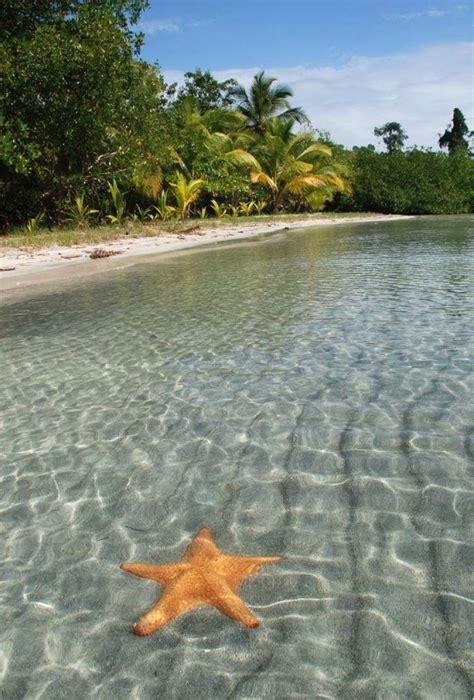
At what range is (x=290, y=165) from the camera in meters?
33.2

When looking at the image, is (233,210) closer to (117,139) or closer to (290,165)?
(290,165)

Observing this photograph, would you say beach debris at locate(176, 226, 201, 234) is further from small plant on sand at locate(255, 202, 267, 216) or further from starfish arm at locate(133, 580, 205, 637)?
starfish arm at locate(133, 580, 205, 637)

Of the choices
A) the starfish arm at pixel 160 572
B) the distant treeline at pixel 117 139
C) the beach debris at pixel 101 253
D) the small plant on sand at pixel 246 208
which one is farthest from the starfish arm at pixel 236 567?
the small plant on sand at pixel 246 208

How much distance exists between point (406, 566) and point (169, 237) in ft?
63.7

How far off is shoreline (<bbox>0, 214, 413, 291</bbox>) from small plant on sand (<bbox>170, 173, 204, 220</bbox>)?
3.10 meters

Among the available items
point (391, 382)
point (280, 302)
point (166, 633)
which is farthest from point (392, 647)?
point (280, 302)

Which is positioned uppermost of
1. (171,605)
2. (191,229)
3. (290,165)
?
(290,165)

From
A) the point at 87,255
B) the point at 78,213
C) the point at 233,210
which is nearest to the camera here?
the point at 87,255

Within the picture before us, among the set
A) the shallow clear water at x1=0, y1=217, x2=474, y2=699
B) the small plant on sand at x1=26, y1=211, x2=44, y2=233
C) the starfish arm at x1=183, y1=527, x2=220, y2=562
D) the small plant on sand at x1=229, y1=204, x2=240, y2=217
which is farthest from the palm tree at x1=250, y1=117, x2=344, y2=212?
the starfish arm at x1=183, y1=527, x2=220, y2=562

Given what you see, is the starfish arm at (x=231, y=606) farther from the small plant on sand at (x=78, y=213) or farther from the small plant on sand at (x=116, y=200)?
the small plant on sand at (x=116, y=200)

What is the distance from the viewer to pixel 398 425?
4.03 metres

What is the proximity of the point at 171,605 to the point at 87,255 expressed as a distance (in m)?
14.6

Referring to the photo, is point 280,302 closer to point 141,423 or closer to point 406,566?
point 141,423

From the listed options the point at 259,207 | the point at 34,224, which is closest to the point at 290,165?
the point at 259,207
